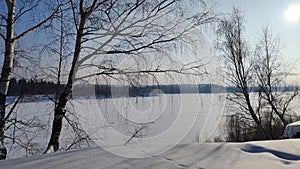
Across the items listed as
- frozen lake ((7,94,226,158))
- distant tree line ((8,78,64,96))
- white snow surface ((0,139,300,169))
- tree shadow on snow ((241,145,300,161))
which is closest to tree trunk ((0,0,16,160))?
frozen lake ((7,94,226,158))

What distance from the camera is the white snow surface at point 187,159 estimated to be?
59.4 inches

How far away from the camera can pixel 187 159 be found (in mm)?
1658

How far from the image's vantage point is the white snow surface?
1.51 metres

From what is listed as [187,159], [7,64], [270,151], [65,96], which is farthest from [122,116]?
[270,151]

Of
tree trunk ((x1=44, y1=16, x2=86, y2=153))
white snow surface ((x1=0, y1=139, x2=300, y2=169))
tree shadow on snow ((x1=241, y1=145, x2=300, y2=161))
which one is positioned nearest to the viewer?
white snow surface ((x1=0, y1=139, x2=300, y2=169))

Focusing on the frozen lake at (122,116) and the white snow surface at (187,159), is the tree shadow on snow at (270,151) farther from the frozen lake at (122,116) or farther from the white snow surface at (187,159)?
the frozen lake at (122,116)

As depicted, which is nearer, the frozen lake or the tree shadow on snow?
the tree shadow on snow

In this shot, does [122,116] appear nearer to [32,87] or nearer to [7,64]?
[7,64]

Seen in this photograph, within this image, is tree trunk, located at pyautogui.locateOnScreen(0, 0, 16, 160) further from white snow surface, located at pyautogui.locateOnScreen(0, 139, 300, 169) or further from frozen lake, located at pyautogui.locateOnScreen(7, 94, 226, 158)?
white snow surface, located at pyautogui.locateOnScreen(0, 139, 300, 169)

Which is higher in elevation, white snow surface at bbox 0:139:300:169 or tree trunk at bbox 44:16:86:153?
tree trunk at bbox 44:16:86:153

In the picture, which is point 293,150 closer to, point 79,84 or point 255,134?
point 79,84

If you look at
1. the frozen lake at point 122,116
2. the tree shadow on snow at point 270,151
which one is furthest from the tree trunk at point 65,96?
the tree shadow on snow at point 270,151

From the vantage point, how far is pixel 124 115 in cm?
386

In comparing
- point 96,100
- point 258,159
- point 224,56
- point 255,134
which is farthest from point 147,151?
point 255,134
